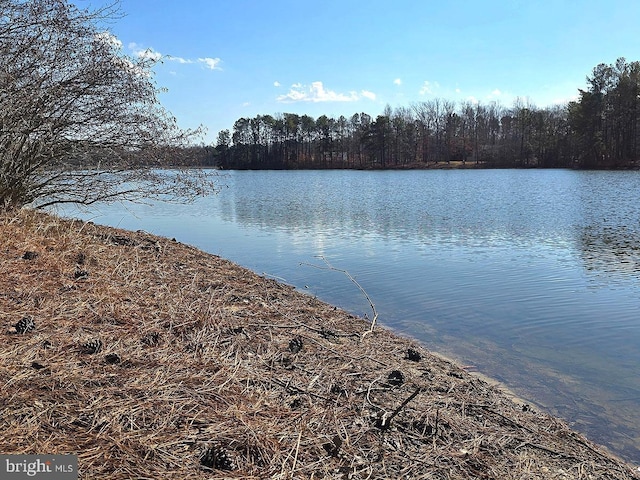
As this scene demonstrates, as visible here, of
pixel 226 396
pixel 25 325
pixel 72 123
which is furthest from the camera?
pixel 72 123

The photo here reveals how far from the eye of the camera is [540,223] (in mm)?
17922

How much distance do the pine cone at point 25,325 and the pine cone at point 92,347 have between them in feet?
1.77

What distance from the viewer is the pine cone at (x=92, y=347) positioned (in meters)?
3.63

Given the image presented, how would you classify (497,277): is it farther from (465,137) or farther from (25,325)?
(465,137)

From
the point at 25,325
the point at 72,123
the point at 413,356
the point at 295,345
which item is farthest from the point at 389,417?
the point at 72,123

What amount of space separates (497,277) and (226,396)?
8.37 meters

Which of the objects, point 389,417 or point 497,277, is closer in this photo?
point 389,417

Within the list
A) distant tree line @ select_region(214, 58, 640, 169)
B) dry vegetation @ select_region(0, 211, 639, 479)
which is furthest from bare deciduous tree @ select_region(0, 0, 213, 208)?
distant tree line @ select_region(214, 58, 640, 169)

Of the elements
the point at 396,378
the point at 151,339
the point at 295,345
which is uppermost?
the point at 151,339

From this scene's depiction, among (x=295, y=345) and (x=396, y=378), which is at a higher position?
(x=295, y=345)

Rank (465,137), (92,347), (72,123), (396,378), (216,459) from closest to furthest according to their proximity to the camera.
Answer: (216,459) → (92,347) → (396,378) → (72,123) → (465,137)

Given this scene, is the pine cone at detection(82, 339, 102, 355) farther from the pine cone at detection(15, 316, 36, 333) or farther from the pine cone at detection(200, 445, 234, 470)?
the pine cone at detection(200, 445, 234, 470)

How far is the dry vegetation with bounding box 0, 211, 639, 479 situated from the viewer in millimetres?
2598

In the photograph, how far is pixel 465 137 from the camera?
9125 centimetres
